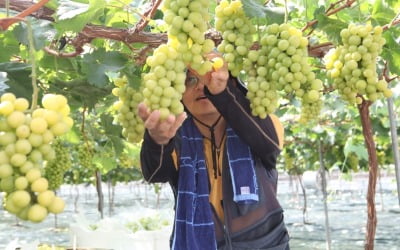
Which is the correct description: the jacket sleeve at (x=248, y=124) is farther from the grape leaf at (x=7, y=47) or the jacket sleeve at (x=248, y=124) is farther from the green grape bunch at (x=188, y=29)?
the grape leaf at (x=7, y=47)

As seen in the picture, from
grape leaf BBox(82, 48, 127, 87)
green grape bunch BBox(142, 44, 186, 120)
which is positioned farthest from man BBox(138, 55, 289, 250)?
green grape bunch BBox(142, 44, 186, 120)

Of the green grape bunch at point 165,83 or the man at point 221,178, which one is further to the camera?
the man at point 221,178

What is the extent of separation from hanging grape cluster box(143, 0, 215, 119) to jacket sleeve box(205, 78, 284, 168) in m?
0.46

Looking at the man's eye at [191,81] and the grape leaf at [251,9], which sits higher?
the grape leaf at [251,9]

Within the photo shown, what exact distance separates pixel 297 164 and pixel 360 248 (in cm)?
412

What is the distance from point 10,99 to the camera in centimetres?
86

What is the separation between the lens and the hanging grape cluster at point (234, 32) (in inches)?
53.7

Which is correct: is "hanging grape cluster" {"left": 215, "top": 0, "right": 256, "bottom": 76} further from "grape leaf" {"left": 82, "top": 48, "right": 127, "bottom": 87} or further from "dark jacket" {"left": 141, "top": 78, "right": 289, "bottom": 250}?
"grape leaf" {"left": 82, "top": 48, "right": 127, "bottom": 87}

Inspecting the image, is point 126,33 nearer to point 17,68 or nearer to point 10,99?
point 17,68

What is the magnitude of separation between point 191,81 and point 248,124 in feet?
0.98

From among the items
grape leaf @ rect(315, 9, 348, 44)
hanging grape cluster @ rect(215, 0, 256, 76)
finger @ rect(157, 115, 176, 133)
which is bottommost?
finger @ rect(157, 115, 176, 133)

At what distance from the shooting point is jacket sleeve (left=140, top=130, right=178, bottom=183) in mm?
1639

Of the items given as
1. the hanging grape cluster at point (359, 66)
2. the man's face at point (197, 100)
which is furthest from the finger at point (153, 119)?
the hanging grape cluster at point (359, 66)

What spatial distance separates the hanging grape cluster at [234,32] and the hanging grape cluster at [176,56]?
0.23 metres
